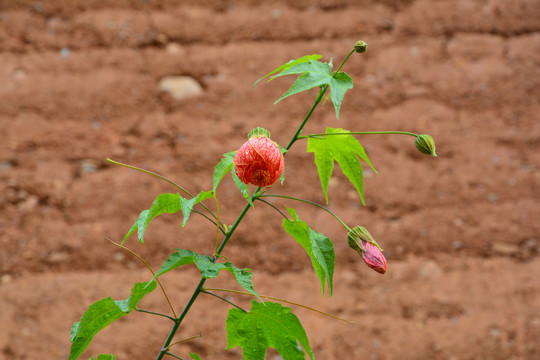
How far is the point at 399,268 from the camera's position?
4.56 feet

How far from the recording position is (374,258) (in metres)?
0.58

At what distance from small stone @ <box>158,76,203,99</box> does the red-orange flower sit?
0.98 metres

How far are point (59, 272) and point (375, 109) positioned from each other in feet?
2.81

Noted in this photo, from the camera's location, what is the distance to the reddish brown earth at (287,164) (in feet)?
4.40

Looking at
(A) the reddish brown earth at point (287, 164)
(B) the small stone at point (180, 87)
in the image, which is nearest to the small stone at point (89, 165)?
(A) the reddish brown earth at point (287, 164)

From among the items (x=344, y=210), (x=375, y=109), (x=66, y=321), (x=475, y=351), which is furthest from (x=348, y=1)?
(x=66, y=321)

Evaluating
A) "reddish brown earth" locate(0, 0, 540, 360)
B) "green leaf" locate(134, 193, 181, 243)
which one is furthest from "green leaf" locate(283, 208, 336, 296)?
"reddish brown earth" locate(0, 0, 540, 360)

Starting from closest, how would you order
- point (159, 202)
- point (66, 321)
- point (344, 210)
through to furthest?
point (159, 202), point (66, 321), point (344, 210)

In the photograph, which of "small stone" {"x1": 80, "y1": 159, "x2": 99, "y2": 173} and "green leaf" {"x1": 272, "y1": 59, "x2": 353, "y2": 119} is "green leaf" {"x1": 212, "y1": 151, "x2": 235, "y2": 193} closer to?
"green leaf" {"x1": 272, "y1": 59, "x2": 353, "y2": 119}

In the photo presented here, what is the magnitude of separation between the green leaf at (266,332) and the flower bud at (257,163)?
123 millimetres

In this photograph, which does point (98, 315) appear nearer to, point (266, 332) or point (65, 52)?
point (266, 332)

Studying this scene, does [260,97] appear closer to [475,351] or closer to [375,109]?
[375,109]

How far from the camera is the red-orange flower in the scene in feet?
1.64

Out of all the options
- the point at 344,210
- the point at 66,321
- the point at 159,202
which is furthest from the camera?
the point at 344,210
